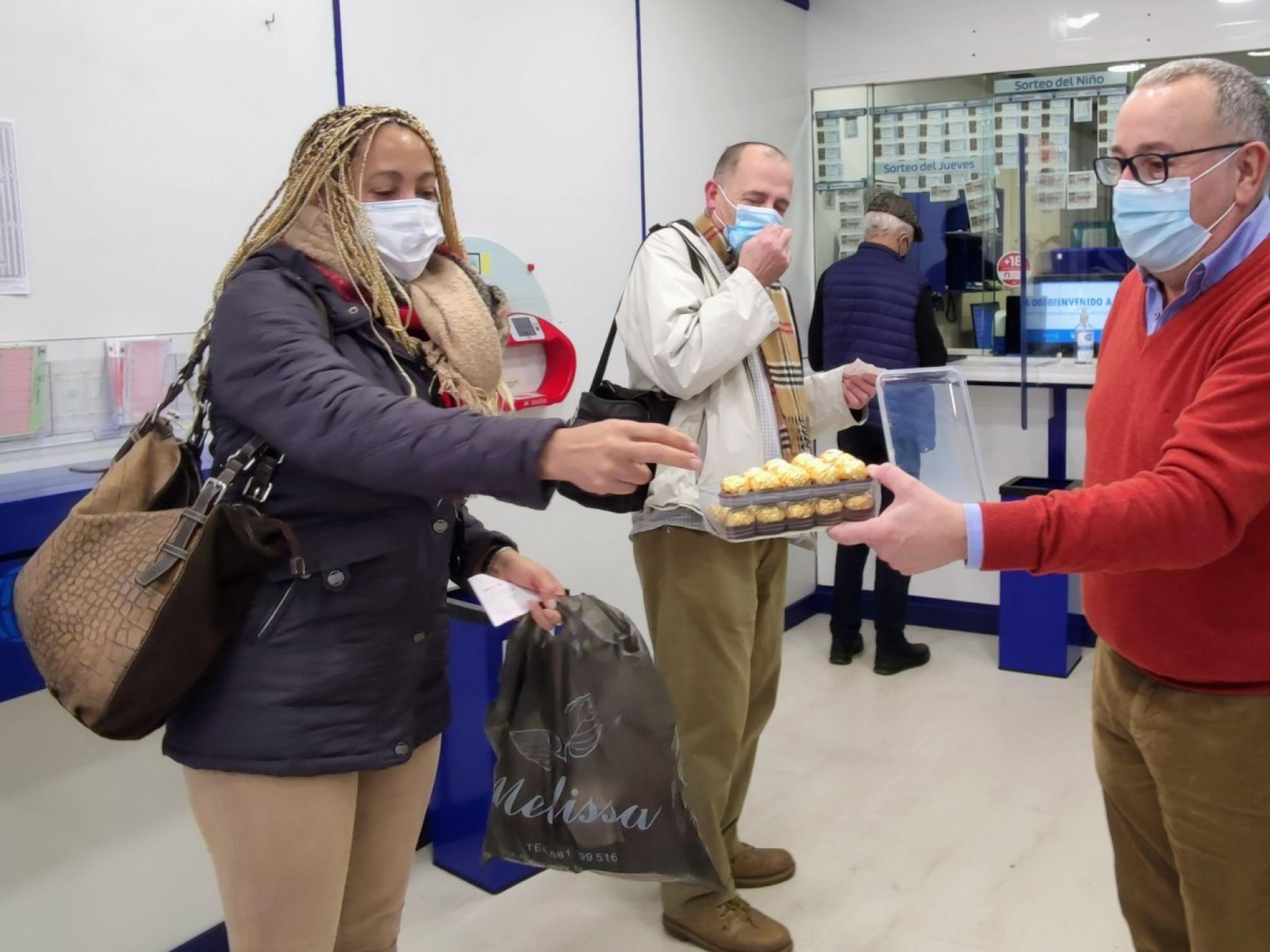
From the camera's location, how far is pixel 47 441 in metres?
2.20

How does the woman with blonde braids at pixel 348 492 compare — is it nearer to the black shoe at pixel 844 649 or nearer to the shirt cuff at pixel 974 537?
the shirt cuff at pixel 974 537

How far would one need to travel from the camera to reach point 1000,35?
4.72 metres

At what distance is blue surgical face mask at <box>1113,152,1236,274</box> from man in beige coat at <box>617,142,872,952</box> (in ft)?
2.75

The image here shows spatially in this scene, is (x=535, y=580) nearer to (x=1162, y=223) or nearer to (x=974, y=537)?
(x=974, y=537)

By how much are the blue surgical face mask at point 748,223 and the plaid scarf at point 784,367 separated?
0.04 metres

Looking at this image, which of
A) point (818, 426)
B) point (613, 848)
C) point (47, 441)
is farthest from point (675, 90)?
point (613, 848)

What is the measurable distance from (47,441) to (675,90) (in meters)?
2.61

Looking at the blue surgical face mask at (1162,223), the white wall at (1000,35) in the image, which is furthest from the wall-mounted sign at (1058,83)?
the blue surgical face mask at (1162,223)

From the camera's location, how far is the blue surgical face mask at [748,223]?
2553 millimetres

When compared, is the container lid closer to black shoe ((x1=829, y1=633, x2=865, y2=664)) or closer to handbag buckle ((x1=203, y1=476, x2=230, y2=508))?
handbag buckle ((x1=203, y1=476, x2=230, y2=508))

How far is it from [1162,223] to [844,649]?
3213mm

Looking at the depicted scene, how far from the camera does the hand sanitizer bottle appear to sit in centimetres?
468

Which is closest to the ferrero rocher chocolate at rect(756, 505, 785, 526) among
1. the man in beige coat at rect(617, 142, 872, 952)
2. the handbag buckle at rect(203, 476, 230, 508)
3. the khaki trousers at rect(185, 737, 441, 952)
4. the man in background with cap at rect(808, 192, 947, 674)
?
the man in beige coat at rect(617, 142, 872, 952)

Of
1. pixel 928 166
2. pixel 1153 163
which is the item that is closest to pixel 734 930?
pixel 1153 163
